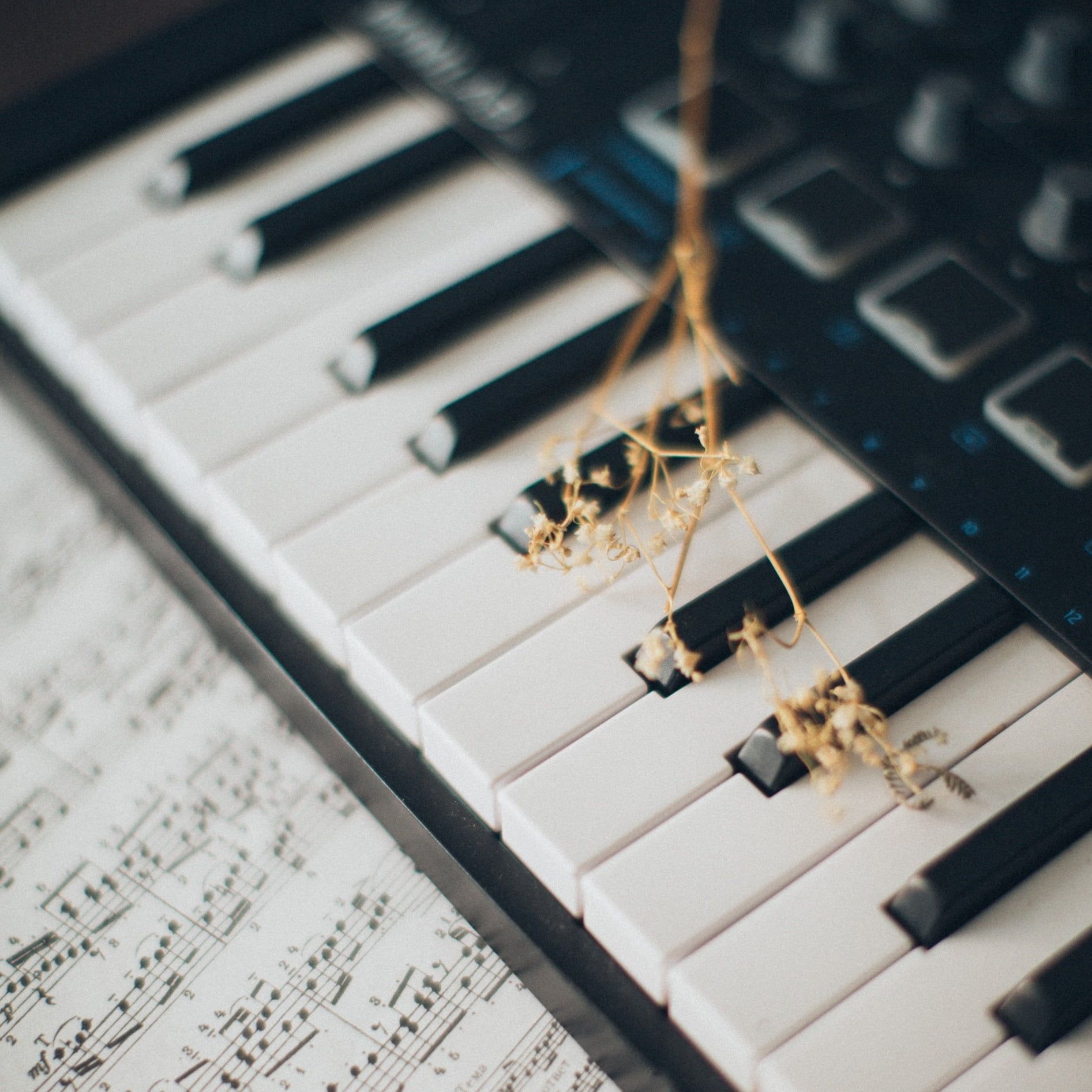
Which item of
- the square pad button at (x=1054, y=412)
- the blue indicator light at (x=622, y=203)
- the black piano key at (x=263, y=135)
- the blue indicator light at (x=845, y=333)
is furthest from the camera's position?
the black piano key at (x=263, y=135)

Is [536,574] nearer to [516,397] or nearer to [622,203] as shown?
[516,397]

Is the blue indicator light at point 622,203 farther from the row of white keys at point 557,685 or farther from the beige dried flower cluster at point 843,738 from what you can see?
the beige dried flower cluster at point 843,738

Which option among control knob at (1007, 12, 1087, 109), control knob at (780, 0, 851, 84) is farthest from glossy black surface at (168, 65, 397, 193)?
control knob at (1007, 12, 1087, 109)

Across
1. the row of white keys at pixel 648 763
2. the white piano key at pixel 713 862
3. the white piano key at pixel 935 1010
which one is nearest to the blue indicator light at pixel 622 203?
the row of white keys at pixel 648 763

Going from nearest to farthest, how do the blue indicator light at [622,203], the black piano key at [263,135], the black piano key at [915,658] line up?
the black piano key at [915,658], the blue indicator light at [622,203], the black piano key at [263,135]

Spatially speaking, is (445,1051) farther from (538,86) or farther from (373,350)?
(538,86)

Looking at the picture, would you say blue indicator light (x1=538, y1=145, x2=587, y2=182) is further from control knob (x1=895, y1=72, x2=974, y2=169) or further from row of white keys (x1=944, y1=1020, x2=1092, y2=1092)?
row of white keys (x1=944, y1=1020, x2=1092, y2=1092)

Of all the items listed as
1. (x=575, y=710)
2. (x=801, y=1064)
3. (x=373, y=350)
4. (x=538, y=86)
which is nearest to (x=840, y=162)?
(x=538, y=86)
